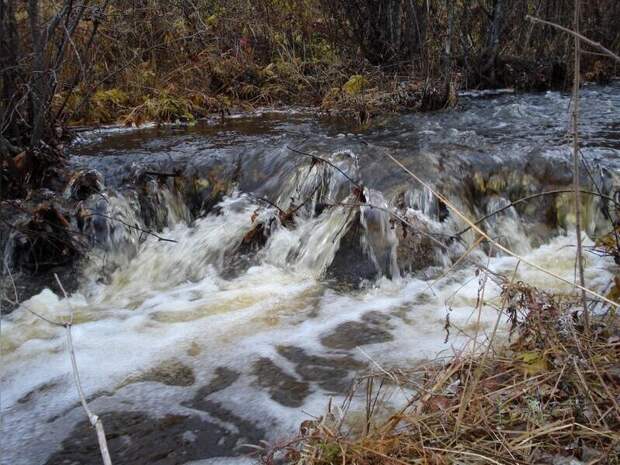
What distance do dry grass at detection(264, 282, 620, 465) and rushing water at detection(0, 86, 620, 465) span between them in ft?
0.80

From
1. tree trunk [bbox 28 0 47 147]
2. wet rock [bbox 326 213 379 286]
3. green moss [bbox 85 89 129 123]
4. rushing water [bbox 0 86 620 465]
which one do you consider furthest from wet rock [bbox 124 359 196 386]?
green moss [bbox 85 89 129 123]

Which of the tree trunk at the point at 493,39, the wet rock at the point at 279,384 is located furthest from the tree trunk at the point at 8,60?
the tree trunk at the point at 493,39

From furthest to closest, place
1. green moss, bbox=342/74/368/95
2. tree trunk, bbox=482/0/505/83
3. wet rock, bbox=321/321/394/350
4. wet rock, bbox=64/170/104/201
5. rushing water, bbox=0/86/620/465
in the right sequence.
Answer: tree trunk, bbox=482/0/505/83, green moss, bbox=342/74/368/95, wet rock, bbox=64/170/104/201, wet rock, bbox=321/321/394/350, rushing water, bbox=0/86/620/465

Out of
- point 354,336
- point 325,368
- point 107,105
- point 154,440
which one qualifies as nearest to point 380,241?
point 354,336

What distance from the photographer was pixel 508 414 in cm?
198

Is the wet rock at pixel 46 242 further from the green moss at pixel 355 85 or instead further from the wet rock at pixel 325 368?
the green moss at pixel 355 85

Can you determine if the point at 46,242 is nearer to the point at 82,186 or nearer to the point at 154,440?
the point at 82,186

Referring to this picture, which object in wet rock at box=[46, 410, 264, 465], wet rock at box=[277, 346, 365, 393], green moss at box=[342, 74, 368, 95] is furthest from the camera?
green moss at box=[342, 74, 368, 95]

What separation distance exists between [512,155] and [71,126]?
4966mm

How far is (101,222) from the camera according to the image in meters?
4.59

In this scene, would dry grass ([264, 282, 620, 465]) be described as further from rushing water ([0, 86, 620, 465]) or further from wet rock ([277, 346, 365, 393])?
wet rock ([277, 346, 365, 393])

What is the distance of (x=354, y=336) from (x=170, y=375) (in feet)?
3.31

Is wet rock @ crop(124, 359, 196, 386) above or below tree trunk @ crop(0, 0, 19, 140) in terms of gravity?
below

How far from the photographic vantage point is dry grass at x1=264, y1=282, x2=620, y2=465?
5.99 feet
